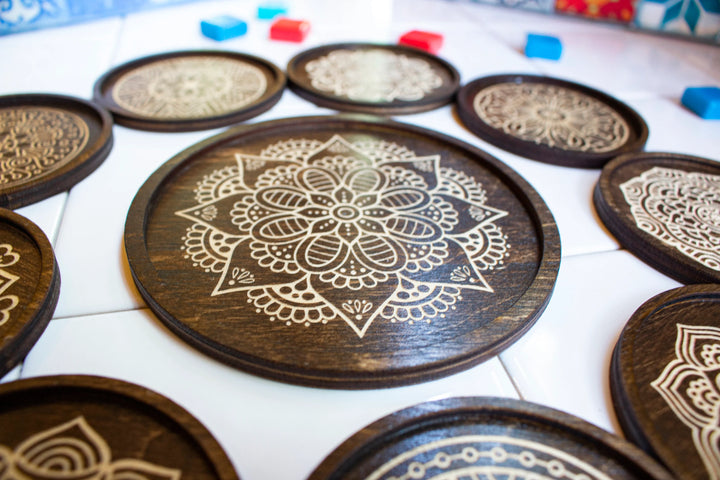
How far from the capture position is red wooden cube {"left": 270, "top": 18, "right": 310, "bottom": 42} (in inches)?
46.8

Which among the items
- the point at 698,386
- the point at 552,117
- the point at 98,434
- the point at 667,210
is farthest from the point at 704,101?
the point at 98,434

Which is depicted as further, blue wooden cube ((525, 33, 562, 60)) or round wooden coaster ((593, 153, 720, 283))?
blue wooden cube ((525, 33, 562, 60))

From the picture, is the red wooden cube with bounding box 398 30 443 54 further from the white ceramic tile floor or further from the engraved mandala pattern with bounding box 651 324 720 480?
the engraved mandala pattern with bounding box 651 324 720 480

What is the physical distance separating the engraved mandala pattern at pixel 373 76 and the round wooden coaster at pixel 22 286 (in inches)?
22.7

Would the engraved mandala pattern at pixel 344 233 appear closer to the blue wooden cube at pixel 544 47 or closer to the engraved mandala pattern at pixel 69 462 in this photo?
the engraved mandala pattern at pixel 69 462

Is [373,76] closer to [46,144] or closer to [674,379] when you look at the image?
[46,144]

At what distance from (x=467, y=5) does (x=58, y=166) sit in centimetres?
133

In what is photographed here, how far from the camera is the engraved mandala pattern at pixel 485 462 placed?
42 cm

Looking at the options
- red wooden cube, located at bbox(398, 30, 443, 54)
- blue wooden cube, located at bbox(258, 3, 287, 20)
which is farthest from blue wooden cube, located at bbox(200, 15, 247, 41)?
red wooden cube, located at bbox(398, 30, 443, 54)

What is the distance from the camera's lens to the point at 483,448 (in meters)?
0.43

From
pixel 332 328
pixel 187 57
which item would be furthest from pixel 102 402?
pixel 187 57

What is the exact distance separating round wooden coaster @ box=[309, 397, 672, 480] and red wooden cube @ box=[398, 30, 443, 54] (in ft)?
3.06

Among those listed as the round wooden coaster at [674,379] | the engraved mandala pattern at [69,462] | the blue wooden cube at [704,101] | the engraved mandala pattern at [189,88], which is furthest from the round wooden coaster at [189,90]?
the blue wooden cube at [704,101]

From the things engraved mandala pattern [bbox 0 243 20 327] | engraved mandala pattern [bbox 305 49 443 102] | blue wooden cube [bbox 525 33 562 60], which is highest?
blue wooden cube [bbox 525 33 562 60]
